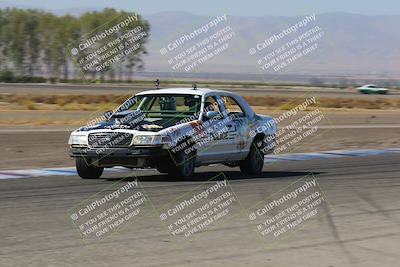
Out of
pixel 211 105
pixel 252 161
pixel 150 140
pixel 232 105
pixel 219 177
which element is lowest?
pixel 252 161

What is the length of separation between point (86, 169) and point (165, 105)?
5.48 feet

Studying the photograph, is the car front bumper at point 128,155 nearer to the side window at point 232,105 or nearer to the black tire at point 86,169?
the black tire at point 86,169

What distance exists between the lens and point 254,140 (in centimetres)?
1480

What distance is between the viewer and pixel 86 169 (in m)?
13.3

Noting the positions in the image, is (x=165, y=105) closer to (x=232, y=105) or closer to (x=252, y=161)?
(x=232, y=105)

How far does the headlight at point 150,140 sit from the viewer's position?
12406 mm

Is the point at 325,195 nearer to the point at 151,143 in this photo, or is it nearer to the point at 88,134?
the point at 151,143

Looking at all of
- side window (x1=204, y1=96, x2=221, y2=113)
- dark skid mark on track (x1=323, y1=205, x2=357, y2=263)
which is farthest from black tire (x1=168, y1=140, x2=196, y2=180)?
dark skid mark on track (x1=323, y1=205, x2=357, y2=263)

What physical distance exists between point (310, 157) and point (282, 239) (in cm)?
1154

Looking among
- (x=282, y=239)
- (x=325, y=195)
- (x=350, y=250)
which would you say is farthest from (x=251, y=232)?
(x=325, y=195)

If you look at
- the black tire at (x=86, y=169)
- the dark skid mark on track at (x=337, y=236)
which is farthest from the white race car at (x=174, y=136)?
the dark skid mark on track at (x=337, y=236)

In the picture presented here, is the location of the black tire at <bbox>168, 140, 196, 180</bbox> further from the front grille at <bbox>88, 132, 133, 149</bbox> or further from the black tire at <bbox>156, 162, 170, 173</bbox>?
the front grille at <bbox>88, 132, 133, 149</bbox>

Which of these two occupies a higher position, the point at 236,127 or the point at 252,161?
the point at 236,127

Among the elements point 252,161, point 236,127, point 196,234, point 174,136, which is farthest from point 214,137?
point 196,234
